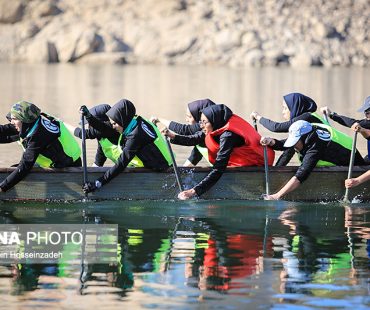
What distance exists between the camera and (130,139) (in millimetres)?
18172

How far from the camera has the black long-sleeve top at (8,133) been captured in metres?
18.7

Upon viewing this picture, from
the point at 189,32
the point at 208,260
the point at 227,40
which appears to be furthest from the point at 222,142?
the point at 189,32

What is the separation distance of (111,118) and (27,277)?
436cm

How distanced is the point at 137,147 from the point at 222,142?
1.30 metres

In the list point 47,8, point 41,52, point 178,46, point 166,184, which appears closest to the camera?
point 166,184

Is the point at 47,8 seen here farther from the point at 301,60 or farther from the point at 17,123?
the point at 17,123

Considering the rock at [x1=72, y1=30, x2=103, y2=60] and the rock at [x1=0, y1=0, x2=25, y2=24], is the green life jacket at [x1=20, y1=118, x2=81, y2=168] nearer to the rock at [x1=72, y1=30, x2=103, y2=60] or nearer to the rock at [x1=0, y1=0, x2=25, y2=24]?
the rock at [x1=72, y1=30, x2=103, y2=60]

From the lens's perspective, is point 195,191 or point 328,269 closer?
point 328,269

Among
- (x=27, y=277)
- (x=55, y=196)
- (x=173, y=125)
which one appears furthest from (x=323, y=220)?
(x=27, y=277)

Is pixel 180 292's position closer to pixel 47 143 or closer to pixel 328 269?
pixel 328 269

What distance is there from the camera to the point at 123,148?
18.3m

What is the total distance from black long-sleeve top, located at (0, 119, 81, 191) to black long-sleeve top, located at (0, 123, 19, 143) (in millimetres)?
609

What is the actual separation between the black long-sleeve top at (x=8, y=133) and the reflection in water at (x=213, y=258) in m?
1.10


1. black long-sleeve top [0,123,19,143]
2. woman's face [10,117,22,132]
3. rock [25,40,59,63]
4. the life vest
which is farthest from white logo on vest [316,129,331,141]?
rock [25,40,59,63]
